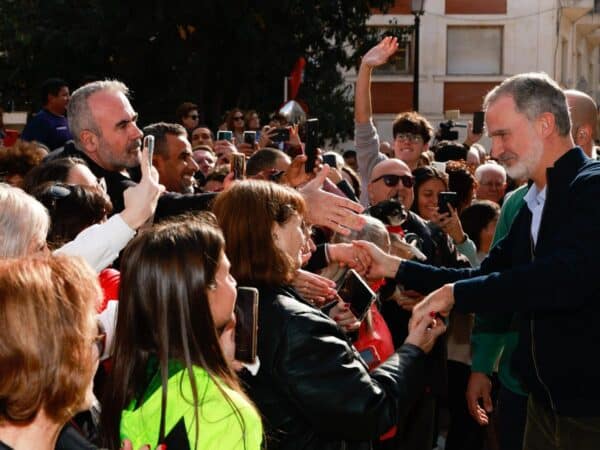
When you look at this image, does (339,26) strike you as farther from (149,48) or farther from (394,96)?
(394,96)

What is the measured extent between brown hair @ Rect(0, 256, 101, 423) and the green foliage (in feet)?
49.0

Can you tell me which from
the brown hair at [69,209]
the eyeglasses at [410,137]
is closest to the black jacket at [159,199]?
the brown hair at [69,209]

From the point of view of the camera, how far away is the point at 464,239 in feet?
22.4

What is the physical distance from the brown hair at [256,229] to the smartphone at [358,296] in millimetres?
627

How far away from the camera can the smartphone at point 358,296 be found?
4145 millimetres

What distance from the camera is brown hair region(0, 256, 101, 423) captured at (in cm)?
235

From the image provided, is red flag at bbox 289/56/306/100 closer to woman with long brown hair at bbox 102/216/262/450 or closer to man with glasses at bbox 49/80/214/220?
man with glasses at bbox 49/80/214/220

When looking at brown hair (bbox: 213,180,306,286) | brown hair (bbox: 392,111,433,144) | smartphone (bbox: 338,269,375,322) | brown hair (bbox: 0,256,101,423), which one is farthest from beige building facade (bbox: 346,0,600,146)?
brown hair (bbox: 0,256,101,423)

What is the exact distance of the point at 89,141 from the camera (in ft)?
18.3

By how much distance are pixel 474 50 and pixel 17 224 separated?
3033 centimetres

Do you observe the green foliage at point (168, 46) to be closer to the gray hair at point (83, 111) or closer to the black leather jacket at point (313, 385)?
the gray hair at point (83, 111)

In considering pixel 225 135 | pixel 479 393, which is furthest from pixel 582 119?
pixel 225 135

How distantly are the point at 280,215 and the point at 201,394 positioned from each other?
97 cm

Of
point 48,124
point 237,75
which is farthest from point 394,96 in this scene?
point 48,124
